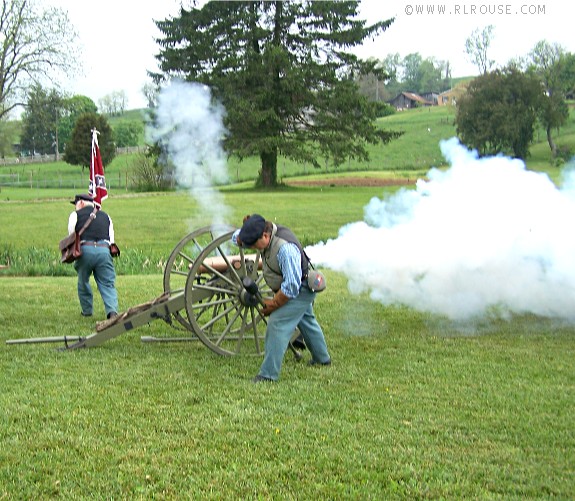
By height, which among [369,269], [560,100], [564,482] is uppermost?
[560,100]

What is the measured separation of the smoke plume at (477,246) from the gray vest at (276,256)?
1779mm

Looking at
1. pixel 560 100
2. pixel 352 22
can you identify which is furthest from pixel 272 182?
pixel 560 100

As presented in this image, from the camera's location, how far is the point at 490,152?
34.5 meters

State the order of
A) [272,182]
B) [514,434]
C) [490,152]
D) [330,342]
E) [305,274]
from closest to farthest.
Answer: [514,434]
[305,274]
[330,342]
[272,182]
[490,152]

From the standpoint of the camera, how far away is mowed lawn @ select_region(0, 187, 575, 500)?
4.10m

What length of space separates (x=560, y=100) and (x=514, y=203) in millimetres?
41862

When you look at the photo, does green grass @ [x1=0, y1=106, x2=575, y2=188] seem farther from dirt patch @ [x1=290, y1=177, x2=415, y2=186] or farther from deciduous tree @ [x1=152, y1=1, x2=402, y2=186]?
deciduous tree @ [x1=152, y1=1, x2=402, y2=186]

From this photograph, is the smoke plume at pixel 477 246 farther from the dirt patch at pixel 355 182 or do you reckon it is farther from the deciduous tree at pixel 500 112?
the deciduous tree at pixel 500 112

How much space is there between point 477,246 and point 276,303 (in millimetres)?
2905

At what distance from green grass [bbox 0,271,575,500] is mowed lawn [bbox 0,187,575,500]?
14mm

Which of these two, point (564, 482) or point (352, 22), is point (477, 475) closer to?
point (564, 482)

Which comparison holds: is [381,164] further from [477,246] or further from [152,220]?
[477,246]

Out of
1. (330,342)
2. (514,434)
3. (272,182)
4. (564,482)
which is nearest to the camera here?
(564,482)

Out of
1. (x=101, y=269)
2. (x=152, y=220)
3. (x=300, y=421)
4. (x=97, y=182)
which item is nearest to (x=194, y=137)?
(x=101, y=269)
